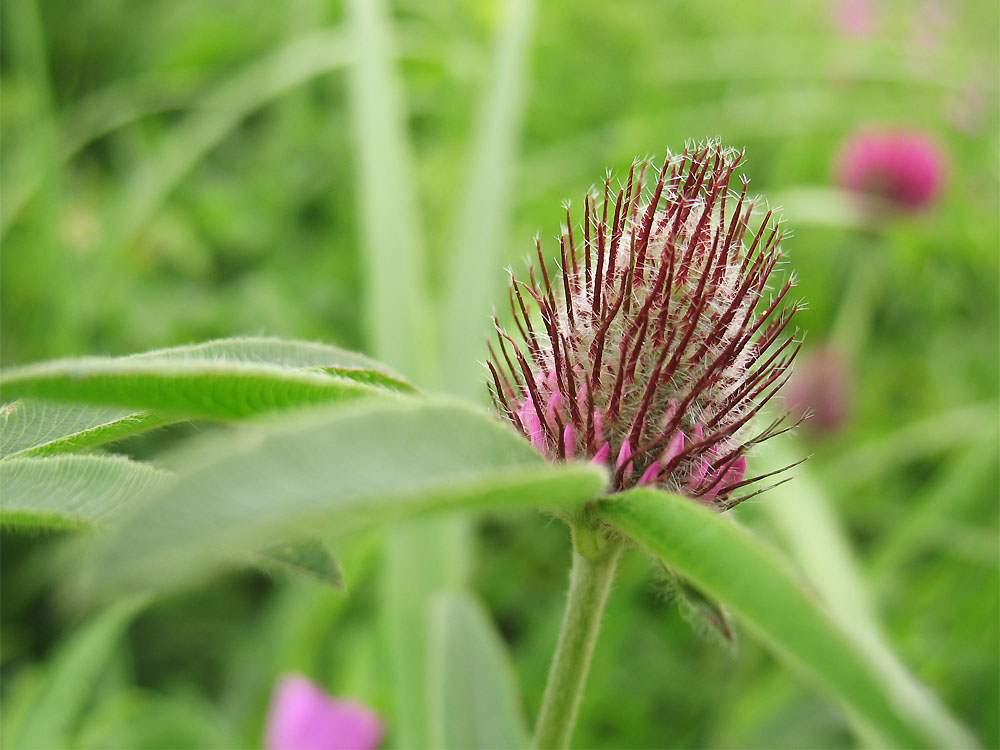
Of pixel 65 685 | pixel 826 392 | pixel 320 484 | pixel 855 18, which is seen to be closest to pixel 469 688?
pixel 320 484

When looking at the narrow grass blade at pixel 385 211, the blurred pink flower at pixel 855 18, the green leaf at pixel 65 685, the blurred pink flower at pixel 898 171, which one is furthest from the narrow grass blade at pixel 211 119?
the blurred pink flower at pixel 855 18

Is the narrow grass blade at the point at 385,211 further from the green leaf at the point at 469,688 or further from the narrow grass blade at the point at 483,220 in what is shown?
the green leaf at the point at 469,688

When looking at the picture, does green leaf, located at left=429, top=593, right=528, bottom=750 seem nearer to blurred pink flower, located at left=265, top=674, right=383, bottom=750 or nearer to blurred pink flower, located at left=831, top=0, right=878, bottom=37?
blurred pink flower, located at left=265, top=674, right=383, bottom=750

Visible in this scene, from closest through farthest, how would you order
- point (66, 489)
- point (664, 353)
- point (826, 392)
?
1. point (66, 489)
2. point (664, 353)
3. point (826, 392)

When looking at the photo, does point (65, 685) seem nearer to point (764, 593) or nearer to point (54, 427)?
→ point (54, 427)

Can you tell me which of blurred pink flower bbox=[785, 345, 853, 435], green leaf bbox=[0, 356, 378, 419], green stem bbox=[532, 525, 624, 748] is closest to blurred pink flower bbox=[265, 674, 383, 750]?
green stem bbox=[532, 525, 624, 748]
